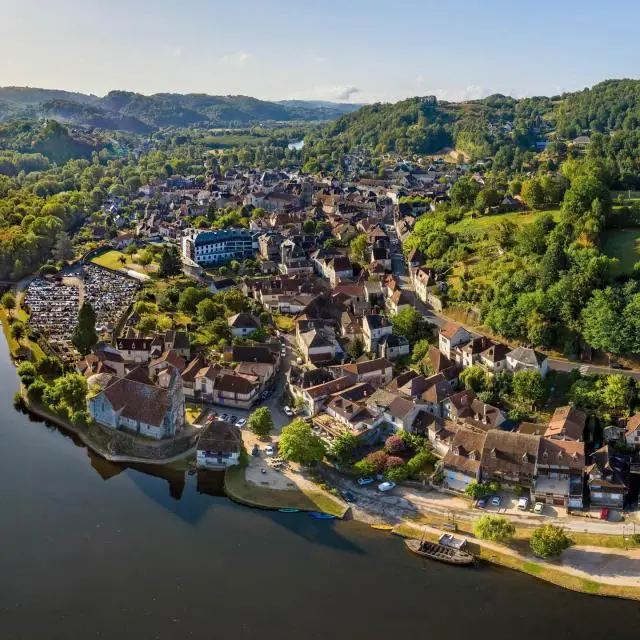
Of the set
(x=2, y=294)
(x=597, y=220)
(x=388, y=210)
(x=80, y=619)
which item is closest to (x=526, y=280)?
(x=597, y=220)

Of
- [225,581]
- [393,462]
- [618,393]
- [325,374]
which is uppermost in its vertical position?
[618,393]

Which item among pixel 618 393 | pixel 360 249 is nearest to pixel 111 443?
pixel 618 393

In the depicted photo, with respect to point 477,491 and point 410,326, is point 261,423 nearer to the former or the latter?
point 477,491

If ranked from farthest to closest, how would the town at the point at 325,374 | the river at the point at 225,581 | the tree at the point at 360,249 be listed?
the tree at the point at 360,249 → the town at the point at 325,374 → the river at the point at 225,581

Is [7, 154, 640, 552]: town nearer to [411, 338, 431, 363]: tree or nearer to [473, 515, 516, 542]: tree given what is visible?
[411, 338, 431, 363]: tree

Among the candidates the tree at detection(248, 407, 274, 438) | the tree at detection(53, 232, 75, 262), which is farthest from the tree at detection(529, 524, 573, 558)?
the tree at detection(53, 232, 75, 262)

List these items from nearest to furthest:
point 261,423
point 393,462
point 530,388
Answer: point 393,462 < point 261,423 < point 530,388

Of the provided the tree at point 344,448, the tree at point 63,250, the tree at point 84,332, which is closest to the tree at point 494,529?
the tree at point 344,448

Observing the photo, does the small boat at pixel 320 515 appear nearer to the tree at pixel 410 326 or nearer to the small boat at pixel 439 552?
the small boat at pixel 439 552
